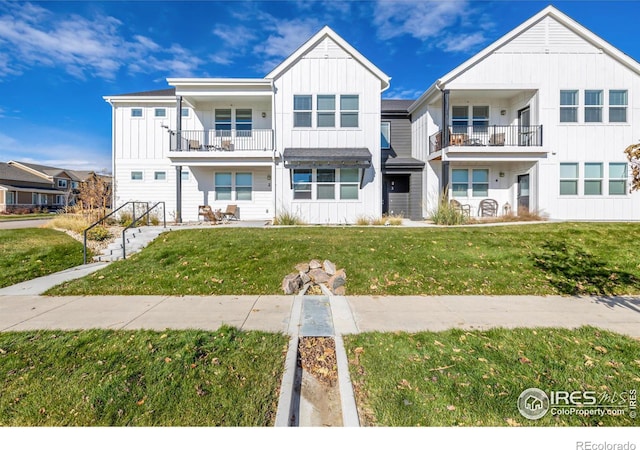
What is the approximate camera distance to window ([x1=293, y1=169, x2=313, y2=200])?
1495 centimetres

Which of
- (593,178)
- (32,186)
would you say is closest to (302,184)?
(593,178)

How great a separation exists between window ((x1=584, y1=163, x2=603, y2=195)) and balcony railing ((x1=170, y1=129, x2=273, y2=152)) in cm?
1617

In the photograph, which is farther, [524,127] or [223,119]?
[223,119]

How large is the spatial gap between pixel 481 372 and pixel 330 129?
44.0 feet

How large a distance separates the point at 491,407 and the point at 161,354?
3720 millimetres

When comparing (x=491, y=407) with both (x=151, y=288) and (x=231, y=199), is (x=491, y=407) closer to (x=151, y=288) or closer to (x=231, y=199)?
(x=151, y=288)

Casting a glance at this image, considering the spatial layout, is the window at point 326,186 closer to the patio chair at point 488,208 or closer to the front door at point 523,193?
the patio chair at point 488,208

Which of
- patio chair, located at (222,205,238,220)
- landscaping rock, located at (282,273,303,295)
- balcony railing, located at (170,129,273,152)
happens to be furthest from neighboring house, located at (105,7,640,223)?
landscaping rock, located at (282,273,303,295)

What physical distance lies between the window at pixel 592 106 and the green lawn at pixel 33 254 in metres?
23.0

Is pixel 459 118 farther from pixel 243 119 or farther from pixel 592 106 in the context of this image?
pixel 243 119

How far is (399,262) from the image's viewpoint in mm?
7605

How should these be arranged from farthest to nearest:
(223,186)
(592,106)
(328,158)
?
(223,186)
(592,106)
(328,158)

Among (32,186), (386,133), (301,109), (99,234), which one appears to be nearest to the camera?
(99,234)

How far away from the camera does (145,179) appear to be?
58.8 feet
